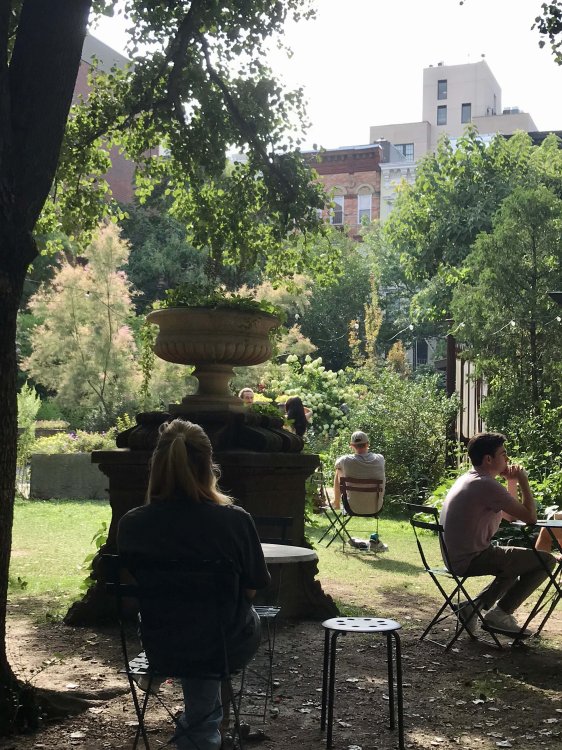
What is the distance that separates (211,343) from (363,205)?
155ft

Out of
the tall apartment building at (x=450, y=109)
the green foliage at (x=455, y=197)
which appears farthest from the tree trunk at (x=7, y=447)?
the tall apartment building at (x=450, y=109)

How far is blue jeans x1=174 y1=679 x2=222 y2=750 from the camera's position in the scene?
3.76 metres

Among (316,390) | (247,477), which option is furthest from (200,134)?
(316,390)

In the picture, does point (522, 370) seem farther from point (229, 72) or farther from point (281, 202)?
point (229, 72)

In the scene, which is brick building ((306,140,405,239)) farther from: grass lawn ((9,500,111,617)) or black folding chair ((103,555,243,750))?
black folding chair ((103,555,243,750))

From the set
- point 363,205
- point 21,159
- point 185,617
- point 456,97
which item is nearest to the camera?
point 185,617

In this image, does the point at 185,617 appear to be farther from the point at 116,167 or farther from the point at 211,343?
the point at 116,167

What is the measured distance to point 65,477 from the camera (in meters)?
18.2

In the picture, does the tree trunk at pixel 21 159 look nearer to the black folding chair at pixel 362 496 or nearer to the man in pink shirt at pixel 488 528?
the man in pink shirt at pixel 488 528

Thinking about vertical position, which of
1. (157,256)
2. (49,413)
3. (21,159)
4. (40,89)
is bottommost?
(49,413)

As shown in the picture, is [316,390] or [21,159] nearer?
[21,159]

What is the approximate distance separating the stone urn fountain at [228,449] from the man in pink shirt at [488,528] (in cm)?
121

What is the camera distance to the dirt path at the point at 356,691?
4.81 m

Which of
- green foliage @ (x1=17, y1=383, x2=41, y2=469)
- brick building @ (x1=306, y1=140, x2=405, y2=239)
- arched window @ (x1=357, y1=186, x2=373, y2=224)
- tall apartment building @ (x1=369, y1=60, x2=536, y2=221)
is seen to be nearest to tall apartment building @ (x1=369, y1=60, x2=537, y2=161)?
tall apartment building @ (x1=369, y1=60, x2=536, y2=221)
